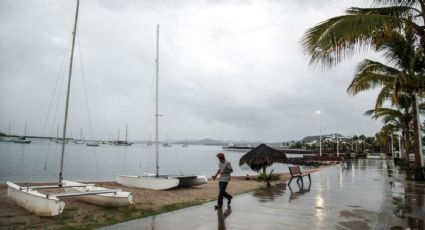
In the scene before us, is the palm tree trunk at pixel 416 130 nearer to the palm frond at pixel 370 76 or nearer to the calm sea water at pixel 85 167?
the palm frond at pixel 370 76

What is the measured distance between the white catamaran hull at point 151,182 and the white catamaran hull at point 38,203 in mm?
7568

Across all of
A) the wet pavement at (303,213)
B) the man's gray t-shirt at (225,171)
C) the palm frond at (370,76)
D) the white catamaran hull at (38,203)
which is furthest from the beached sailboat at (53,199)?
the palm frond at (370,76)

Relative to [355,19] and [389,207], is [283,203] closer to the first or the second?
[389,207]

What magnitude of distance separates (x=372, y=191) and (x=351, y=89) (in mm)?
4649

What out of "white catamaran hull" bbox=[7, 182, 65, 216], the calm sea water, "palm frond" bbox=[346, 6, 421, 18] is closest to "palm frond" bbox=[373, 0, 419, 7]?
"palm frond" bbox=[346, 6, 421, 18]

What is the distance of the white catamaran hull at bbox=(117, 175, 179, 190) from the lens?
17.5 metres

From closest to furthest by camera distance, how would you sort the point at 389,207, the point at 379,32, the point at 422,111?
1. the point at 379,32
2. the point at 389,207
3. the point at 422,111

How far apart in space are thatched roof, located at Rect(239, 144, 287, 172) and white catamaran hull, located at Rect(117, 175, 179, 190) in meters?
4.93

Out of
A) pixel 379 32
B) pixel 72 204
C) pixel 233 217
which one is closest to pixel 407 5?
pixel 379 32

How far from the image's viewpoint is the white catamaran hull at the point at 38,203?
28.3 feet

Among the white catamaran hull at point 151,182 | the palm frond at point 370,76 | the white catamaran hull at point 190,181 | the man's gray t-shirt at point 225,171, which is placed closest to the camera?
the man's gray t-shirt at point 225,171

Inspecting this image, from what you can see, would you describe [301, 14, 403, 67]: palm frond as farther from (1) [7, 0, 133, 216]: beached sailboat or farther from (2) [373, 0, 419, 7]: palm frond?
(1) [7, 0, 133, 216]: beached sailboat

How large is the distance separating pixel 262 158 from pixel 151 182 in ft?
21.4

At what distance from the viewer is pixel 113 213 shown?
9375mm
